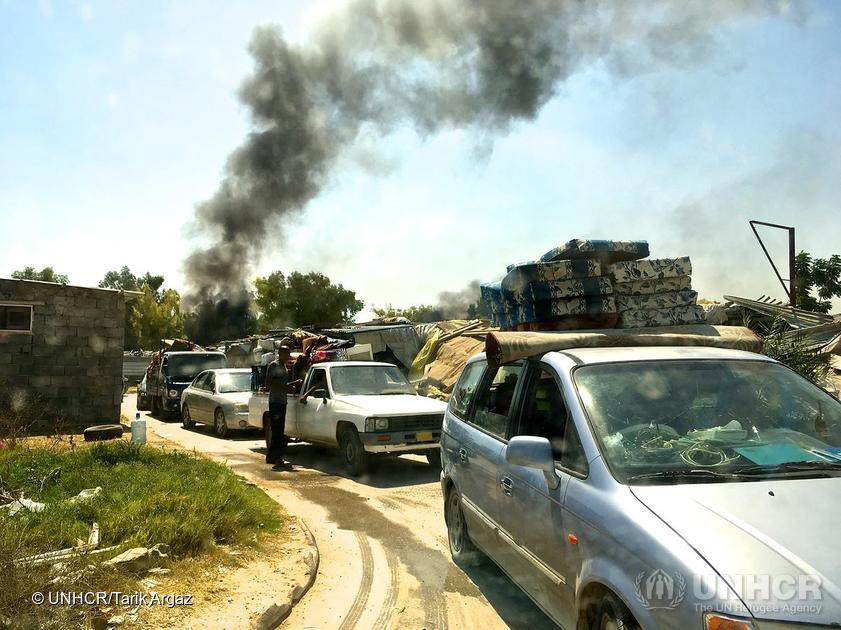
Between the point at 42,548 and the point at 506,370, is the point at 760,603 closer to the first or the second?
the point at 506,370

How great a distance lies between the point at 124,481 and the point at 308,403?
3.96 m

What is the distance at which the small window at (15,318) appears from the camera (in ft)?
43.9

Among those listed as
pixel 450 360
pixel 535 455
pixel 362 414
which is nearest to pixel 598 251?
pixel 535 455

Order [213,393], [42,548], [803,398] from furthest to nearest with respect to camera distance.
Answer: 1. [213,393]
2. [42,548]
3. [803,398]

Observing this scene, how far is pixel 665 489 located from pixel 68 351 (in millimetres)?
14143

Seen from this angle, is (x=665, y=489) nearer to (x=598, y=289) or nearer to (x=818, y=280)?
(x=598, y=289)

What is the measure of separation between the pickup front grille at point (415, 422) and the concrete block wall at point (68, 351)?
28.0ft

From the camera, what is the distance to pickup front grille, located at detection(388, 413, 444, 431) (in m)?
8.60

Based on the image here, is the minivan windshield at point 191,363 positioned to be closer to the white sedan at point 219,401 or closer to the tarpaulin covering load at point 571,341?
the white sedan at point 219,401

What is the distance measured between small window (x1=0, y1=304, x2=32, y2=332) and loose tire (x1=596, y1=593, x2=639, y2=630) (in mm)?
14058

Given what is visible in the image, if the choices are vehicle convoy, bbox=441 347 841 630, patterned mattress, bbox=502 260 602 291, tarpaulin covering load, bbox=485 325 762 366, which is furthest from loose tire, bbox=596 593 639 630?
patterned mattress, bbox=502 260 602 291

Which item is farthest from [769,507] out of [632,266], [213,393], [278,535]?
[213,393]

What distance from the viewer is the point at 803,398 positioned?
11.1ft

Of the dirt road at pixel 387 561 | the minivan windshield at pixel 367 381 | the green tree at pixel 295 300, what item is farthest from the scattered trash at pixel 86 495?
the green tree at pixel 295 300
